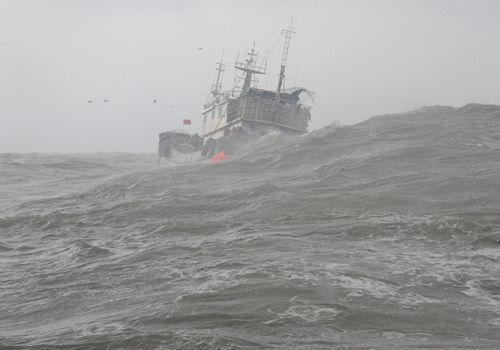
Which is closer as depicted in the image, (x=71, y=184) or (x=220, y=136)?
(x=71, y=184)

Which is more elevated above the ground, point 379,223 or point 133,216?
point 379,223

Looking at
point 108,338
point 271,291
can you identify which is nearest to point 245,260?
point 271,291

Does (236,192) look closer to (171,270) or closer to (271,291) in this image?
(171,270)

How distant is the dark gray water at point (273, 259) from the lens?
19.2ft

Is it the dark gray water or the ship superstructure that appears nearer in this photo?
the dark gray water

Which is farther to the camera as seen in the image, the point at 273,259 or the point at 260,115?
the point at 260,115

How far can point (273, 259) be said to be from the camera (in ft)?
28.2

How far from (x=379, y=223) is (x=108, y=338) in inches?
260

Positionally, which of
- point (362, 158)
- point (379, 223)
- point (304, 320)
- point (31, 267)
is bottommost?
point (31, 267)

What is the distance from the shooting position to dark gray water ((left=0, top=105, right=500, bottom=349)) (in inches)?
231

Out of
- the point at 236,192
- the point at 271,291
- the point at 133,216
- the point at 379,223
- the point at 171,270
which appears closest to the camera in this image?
the point at 271,291

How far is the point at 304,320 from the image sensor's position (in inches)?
235

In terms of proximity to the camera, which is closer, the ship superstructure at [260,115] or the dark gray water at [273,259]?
the dark gray water at [273,259]

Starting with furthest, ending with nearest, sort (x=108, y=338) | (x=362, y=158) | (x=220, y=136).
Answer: (x=220, y=136) → (x=362, y=158) → (x=108, y=338)
